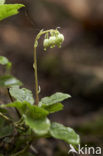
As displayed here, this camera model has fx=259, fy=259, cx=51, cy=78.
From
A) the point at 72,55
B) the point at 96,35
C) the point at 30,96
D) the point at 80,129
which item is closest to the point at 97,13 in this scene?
the point at 96,35

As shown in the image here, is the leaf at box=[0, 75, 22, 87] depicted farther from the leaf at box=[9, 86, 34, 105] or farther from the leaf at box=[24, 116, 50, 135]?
the leaf at box=[24, 116, 50, 135]

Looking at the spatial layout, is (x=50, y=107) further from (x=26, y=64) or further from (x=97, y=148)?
(x=26, y=64)

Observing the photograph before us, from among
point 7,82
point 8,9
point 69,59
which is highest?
point 8,9

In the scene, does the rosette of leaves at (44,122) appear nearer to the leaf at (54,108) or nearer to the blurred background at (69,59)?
the leaf at (54,108)

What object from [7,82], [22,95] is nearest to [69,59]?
[7,82]

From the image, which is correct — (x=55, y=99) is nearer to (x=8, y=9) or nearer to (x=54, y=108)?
(x=54, y=108)

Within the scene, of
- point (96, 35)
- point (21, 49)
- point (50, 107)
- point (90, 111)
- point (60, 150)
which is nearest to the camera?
point (50, 107)

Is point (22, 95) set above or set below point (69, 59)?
above
